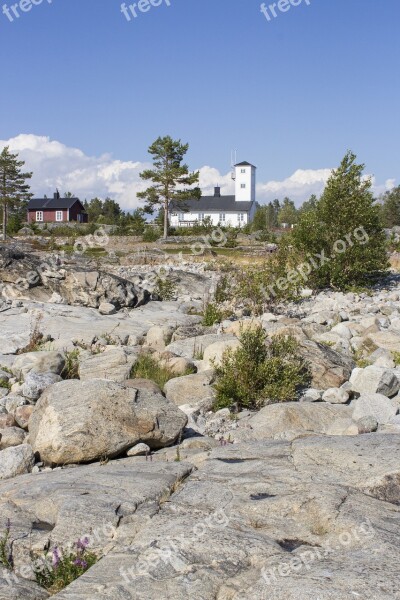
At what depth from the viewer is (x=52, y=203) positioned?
93.4m

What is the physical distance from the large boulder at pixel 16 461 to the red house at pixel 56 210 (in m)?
85.6

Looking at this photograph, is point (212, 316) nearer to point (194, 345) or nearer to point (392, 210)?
point (194, 345)

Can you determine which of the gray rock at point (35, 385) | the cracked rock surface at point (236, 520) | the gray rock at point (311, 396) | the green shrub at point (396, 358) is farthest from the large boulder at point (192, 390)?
the green shrub at point (396, 358)

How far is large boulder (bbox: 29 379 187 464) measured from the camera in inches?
262

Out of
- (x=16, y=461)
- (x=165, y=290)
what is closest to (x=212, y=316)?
(x=165, y=290)

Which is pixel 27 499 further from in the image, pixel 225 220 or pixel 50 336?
pixel 225 220

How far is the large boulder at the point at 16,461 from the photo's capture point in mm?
6543

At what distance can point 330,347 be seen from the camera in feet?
36.1

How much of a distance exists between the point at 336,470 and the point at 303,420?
2185mm

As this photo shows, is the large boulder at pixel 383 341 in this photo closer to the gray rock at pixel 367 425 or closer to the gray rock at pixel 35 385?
the gray rock at pixel 367 425

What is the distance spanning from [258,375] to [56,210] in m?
87.1

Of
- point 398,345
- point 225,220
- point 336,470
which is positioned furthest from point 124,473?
point 225,220

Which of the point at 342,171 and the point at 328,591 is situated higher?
the point at 342,171

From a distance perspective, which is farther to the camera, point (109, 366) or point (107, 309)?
point (107, 309)
